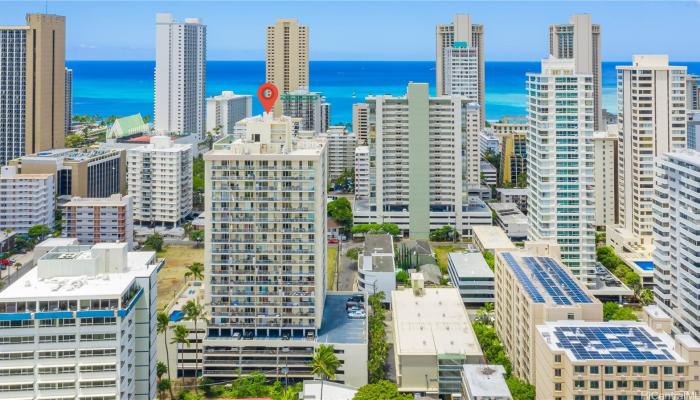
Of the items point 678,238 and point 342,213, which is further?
point 342,213

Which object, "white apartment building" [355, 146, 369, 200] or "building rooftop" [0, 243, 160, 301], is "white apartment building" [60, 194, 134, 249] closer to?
"building rooftop" [0, 243, 160, 301]

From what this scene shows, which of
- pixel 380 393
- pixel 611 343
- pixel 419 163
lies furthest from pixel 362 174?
pixel 611 343

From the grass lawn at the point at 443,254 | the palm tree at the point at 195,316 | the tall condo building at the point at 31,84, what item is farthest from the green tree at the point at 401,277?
the tall condo building at the point at 31,84

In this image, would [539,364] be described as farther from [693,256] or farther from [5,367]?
[5,367]

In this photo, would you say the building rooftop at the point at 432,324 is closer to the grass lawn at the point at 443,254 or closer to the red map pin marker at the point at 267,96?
the red map pin marker at the point at 267,96

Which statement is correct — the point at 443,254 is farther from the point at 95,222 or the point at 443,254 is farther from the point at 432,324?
the point at 95,222

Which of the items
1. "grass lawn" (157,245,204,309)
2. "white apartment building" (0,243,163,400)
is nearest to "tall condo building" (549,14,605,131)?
"grass lawn" (157,245,204,309)

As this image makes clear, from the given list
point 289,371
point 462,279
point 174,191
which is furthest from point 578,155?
point 174,191
